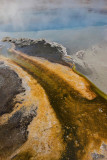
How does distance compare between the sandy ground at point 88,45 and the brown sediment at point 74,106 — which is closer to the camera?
the brown sediment at point 74,106

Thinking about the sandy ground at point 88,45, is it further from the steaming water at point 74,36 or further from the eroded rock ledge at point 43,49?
the eroded rock ledge at point 43,49

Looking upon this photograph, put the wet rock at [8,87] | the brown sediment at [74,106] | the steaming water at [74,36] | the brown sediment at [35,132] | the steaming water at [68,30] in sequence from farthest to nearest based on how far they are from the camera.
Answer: the steaming water at [68,30] → the steaming water at [74,36] → the wet rock at [8,87] → the brown sediment at [74,106] → the brown sediment at [35,132]

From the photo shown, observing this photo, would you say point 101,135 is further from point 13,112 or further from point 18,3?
point 18,3

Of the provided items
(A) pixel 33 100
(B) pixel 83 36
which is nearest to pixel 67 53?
(B) pixel 83 36

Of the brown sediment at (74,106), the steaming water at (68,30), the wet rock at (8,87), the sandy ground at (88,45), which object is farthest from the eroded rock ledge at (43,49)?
the wet rock at (8,87)

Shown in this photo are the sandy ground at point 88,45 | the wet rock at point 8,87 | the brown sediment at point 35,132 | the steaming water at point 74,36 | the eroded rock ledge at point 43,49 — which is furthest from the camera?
the steaming water at point 74,36

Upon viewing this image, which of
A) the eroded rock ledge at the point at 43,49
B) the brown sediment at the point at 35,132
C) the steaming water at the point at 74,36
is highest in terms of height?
the steaming water at the point at 74,36

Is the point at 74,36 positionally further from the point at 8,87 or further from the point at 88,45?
the point at 8,87

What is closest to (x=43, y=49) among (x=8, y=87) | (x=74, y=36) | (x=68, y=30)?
(x=74, y=36)

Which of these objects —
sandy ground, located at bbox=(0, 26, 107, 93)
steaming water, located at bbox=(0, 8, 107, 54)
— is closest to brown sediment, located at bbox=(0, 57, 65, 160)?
sandy ground, located at bbox=(0, 26, 107, 93)
